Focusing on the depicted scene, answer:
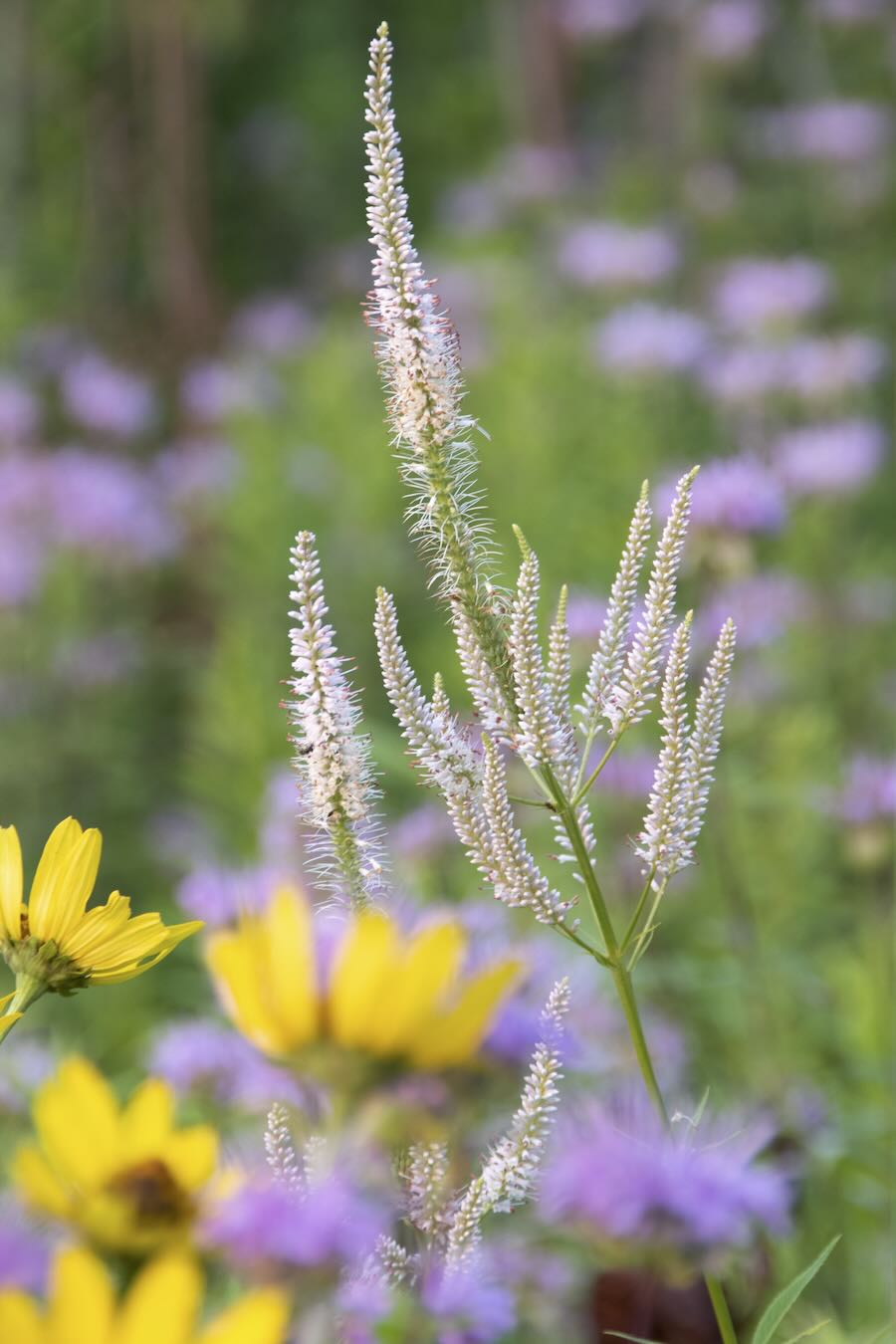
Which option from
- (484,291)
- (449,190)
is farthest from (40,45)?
(484,291)

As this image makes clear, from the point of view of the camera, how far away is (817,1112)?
1.14 metres

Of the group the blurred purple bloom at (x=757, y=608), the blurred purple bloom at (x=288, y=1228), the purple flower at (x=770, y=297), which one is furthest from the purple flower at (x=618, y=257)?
the blurred purple bloom at (x=288, y=1228)

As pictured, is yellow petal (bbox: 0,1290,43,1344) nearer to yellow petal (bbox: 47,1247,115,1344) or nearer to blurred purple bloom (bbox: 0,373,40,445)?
yellow petal (bbox: 47,1247,115,1344)

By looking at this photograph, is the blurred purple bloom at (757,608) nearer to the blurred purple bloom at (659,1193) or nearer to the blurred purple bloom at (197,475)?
the blurred purple bloom at (659,1193)

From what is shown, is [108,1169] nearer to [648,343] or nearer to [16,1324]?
[16,1324]

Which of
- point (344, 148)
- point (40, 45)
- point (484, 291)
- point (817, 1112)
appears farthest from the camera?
point (344, 148)

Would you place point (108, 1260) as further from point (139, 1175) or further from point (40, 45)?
point (40, 45)

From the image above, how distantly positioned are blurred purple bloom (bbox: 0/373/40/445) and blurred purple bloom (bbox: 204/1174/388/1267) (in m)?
2.53

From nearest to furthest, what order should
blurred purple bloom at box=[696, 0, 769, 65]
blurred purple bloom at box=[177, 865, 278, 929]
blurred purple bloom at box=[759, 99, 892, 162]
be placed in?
blurred purple bloom at box=[177, 865, 278, 929]
blurred purple bloom at box=[759, 99, 892, 162]
blurred purple bloom at box=[696, 0, 769, 65]

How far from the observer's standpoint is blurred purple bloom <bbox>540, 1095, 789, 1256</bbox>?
448mm

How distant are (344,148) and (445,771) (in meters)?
5.66

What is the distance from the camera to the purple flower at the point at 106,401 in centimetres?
314

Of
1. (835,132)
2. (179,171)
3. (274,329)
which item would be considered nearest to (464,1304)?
(835,132)

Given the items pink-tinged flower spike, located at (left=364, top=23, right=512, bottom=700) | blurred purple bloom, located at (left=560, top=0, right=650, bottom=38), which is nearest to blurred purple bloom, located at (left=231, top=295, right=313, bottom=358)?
blurred purple bloom, located at (left=560, top=0, right=650, bottom=38)
